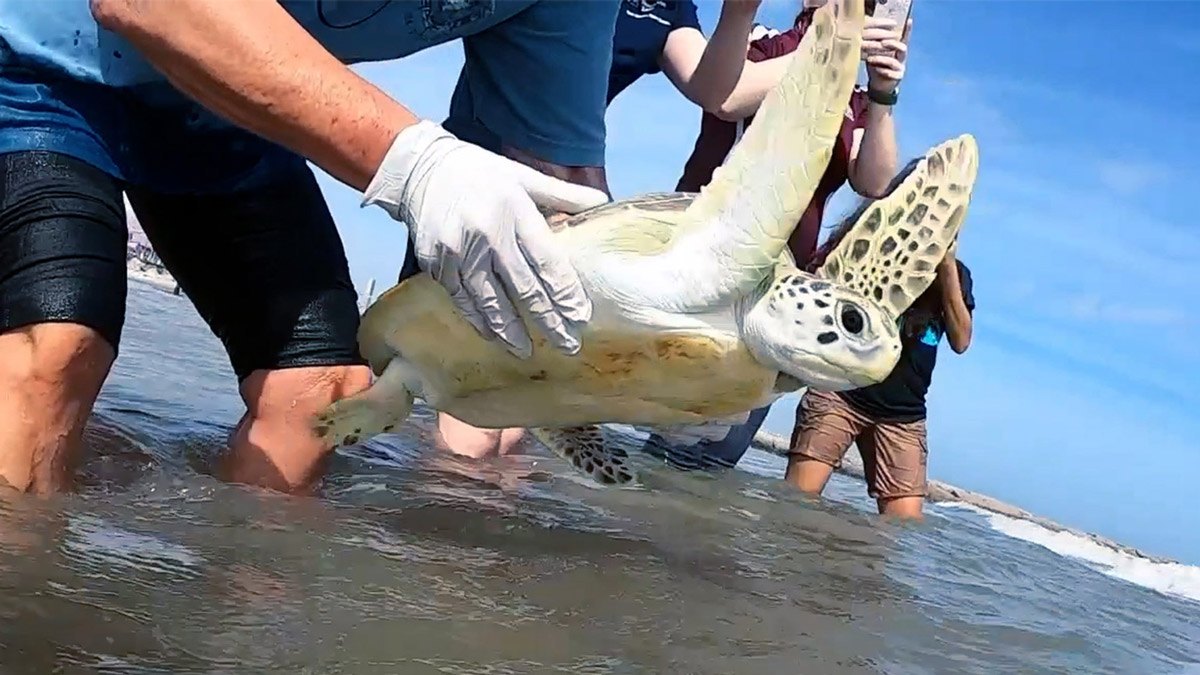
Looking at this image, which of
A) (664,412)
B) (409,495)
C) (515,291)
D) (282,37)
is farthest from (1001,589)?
(282,37)

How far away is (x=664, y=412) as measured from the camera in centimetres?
172

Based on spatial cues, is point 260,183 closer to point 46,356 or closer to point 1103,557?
point 46,356

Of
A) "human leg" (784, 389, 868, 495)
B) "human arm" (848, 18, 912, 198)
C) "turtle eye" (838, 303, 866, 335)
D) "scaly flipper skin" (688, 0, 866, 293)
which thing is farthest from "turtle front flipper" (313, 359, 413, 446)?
"human leg" (784, 389, 868, 495)

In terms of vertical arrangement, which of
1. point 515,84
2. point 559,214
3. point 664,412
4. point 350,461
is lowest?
point 350,461

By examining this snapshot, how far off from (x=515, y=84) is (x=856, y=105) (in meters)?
1.36

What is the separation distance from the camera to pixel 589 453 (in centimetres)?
198

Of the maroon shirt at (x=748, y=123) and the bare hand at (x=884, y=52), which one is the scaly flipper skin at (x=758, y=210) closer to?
the bare hand at (x=884, y=52)

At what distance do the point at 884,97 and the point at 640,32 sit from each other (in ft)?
2.19

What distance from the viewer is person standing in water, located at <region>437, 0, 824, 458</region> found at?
273 centimetres

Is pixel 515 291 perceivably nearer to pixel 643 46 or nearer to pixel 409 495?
pixel 409 495

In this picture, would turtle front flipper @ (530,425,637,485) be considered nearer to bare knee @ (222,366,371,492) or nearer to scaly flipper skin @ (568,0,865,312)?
bare knee @ (222,366,371,492)

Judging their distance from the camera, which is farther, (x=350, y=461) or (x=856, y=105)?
(x=856, y=105)

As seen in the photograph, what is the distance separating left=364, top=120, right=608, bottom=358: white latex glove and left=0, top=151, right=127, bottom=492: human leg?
468 mm

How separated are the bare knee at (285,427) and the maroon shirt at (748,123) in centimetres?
147
